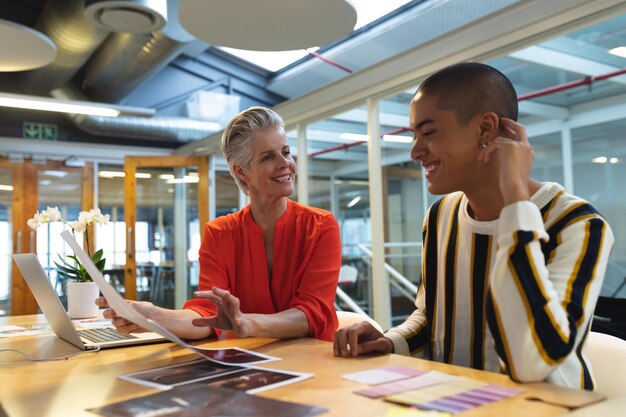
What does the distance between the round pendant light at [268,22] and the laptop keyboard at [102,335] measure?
4.39 feet

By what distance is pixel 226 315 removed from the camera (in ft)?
4.74

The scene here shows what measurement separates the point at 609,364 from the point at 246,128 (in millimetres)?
1362

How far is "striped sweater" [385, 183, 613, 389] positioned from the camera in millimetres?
1020

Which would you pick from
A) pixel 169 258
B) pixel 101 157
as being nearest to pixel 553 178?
pixel 169 258

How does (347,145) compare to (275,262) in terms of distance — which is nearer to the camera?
(275,262)

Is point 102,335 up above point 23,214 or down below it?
below

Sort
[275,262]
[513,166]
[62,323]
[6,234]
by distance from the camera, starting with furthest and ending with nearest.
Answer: [6,234] → [275,262] → [62,323] → [513,166]

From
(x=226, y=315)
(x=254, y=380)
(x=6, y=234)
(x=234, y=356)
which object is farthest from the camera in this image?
(x=6, y=234)

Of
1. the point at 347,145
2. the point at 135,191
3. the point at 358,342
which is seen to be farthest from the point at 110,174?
the point at 358,342

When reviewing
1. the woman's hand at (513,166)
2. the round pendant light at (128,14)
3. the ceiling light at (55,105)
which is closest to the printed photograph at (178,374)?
the woman's hand at (513,166)

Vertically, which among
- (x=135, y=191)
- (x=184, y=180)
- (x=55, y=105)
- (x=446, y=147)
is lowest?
(x=446, y=147)

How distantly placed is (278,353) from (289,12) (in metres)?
1.60

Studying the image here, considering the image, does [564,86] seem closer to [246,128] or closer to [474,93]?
[246,128]

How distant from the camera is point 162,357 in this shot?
4.49ft
